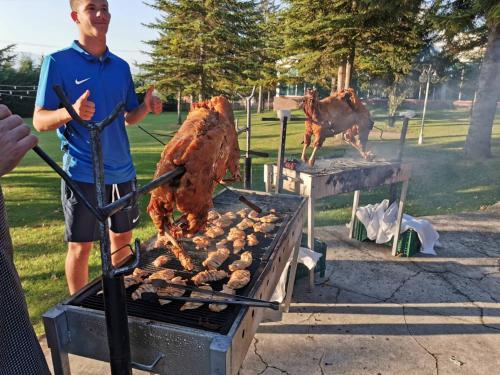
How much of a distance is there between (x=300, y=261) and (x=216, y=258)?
2041 mm

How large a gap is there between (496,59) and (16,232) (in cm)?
1179

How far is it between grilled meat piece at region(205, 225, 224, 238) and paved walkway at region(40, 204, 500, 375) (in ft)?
4.00

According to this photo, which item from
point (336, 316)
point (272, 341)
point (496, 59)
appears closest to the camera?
→ point (272, 341)

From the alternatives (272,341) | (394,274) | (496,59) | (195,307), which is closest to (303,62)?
(496,59)

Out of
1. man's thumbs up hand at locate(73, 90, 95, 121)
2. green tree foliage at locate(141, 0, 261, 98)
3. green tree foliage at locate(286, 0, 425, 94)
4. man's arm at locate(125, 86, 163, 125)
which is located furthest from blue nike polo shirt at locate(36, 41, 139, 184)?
green tree foliage at locate(141, 0, 261, 98)

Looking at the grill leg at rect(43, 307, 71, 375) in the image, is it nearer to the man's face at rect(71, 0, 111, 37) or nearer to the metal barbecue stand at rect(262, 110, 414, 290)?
the man's face at rect(71, 0, 111, 37)

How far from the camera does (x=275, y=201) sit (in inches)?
128

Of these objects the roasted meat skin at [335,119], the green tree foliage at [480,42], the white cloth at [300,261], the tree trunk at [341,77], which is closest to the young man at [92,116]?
the white cloth at [300,261]

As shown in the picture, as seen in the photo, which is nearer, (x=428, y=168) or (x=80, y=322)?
(x=80, y=322)

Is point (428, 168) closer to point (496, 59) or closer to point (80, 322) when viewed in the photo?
point (496, 59)

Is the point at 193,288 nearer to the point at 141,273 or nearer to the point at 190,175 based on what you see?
the point at 141,273

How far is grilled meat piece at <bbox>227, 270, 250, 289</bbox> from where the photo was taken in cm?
177

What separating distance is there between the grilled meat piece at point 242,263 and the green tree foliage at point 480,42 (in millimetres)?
9224

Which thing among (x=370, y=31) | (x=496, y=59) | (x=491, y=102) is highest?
(x=370, y=31)
